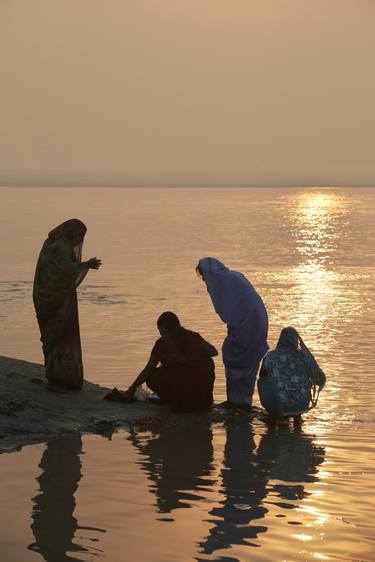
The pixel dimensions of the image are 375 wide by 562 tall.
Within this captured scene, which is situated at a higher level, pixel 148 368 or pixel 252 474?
pixel 148 368

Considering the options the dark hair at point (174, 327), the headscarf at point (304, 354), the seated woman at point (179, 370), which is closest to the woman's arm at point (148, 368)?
the seated woman at point (179, 370)

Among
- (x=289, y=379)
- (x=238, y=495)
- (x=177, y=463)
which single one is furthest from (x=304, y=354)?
(x=238, y=495)

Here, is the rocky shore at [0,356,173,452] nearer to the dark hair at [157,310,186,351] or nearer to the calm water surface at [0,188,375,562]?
the calm water surface at [0,188,375,562]

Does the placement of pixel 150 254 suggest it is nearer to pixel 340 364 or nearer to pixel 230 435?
pixel 340 364

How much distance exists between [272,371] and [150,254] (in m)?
33.0

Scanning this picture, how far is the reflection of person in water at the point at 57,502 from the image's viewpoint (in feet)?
22.7

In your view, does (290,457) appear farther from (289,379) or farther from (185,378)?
(185,378)

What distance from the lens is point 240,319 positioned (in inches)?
426

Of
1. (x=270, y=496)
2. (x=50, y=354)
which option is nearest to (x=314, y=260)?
(x=50, y=354)

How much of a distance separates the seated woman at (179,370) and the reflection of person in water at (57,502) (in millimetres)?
1166

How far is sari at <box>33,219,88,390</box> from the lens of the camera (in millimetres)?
10719

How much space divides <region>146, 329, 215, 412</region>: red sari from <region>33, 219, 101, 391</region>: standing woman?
29.9 inches

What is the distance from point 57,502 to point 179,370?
2.84 meters

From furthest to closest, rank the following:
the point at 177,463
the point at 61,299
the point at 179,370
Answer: the point at 61,299 < the point at 179,370 < the point at 177,463
